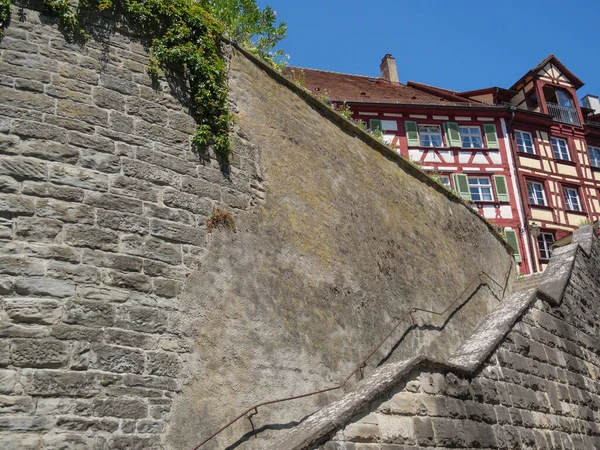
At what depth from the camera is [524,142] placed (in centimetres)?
2558

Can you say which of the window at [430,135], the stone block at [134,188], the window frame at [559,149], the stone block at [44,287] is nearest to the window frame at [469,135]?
the window at [430,135]

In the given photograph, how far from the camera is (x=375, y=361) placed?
23.6ft

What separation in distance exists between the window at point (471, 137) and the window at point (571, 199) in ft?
13.3

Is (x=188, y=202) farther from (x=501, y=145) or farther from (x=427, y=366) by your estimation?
(x=501, y=145)

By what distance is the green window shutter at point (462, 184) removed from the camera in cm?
2341


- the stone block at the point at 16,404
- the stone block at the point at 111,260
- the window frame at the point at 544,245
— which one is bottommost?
the stone block at the point at 16,404

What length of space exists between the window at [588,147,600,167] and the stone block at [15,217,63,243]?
26.1 metres

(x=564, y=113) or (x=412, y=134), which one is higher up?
(x=564, y=113)

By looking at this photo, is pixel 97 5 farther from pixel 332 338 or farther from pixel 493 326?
pixel 493 326

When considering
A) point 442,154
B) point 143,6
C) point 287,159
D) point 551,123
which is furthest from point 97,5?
point 551,123

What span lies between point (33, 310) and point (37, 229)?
624 mm

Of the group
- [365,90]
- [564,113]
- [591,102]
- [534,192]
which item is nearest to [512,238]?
[534,192]

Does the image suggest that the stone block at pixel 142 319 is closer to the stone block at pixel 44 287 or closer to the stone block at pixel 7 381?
the stone block at pixel 44 287

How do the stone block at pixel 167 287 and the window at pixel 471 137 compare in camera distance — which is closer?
the stone block at pixel 167 287
